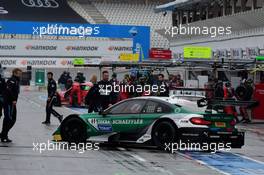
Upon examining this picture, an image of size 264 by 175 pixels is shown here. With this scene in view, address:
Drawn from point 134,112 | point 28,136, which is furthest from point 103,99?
point 134,112

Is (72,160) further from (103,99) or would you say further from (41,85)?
(41,85)

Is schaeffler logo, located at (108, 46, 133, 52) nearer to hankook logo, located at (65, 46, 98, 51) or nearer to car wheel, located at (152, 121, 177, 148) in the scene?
hankook logo, located at (65, 46, 98, 51)

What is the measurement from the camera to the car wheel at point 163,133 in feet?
45.1

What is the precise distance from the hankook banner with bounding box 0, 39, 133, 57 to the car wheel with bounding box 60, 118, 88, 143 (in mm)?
45358

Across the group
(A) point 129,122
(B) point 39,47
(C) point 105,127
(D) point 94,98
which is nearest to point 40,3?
(B) point 39,47

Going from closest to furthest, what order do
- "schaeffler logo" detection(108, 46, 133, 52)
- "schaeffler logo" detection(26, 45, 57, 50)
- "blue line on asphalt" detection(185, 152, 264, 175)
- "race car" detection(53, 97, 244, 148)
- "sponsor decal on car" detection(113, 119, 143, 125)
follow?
1. "blue line on asphalt" detection(185, 152, 264, 175)
2. "race car" detection(53, 97, 244, 148)
3. "sponsor decal on car" detection(113, 119, 143, 125)
4. "schaeffler logo" detection(26, 45, 57, 50)
5. "schaeffler logo" detection(108, 46, 133, 52)

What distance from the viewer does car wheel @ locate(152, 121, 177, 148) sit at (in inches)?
541

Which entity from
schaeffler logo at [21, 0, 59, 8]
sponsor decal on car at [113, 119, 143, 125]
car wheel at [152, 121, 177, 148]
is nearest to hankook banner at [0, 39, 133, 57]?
schaeffler logo at [21, 0, 59, 8]

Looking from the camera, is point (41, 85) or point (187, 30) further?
point (41, 85)

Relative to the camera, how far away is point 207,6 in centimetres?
5238

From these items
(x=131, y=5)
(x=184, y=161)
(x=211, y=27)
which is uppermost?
(x=131, y=5)

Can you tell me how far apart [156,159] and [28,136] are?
4975mm

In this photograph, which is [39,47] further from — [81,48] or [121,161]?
[121,161]

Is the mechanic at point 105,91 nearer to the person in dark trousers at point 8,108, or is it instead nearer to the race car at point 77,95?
the person in dark trousers at point 8,108
